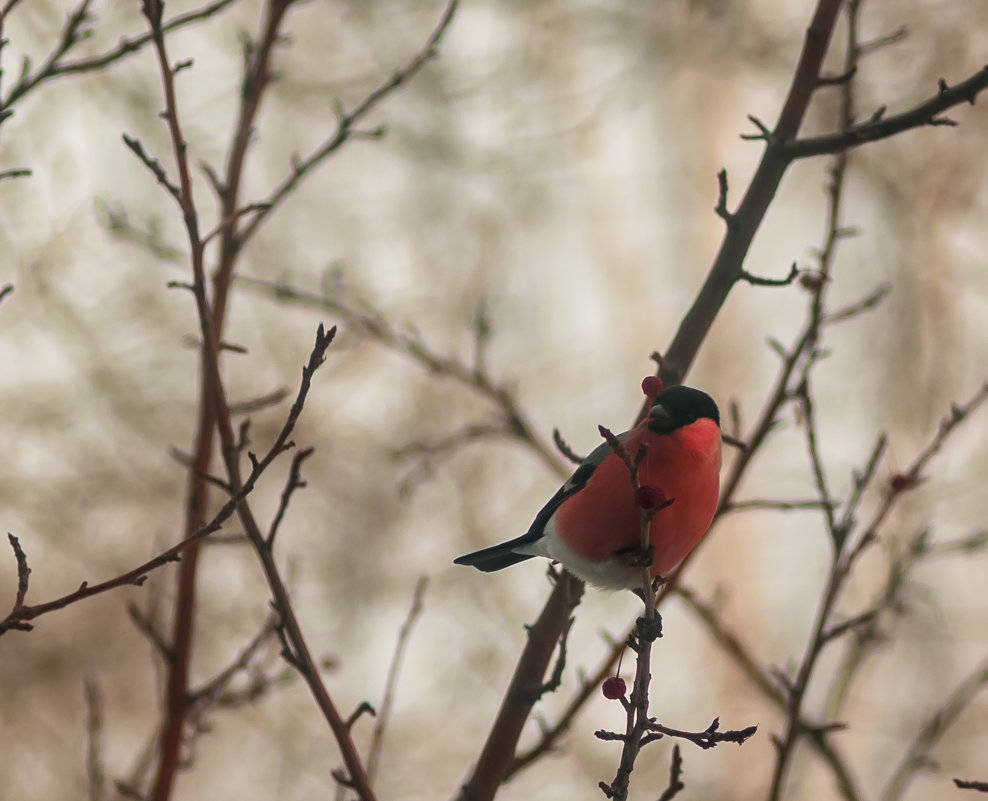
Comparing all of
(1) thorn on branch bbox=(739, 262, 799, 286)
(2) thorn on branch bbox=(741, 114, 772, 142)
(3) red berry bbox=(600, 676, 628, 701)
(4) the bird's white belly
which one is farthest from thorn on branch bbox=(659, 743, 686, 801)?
(2) thorn on branch bbox=(741, 114, 772, 142)

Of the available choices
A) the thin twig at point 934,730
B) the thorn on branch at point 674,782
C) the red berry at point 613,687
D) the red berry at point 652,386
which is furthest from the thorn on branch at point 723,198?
the thin twig at point 934,730

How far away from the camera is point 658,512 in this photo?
1.82 metres

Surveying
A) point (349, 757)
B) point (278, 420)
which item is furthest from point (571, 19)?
point (349, 757)

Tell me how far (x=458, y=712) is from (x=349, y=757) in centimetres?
699

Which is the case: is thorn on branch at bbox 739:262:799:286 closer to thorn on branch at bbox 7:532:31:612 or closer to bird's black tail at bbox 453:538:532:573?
bird's black tail at bbox 453:538:532:573

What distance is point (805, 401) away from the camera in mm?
2314

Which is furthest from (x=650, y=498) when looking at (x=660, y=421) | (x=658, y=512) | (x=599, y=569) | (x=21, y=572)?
(x=21, y=572)

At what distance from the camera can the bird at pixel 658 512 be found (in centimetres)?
197

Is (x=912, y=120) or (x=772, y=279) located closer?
(x=912, y=120)

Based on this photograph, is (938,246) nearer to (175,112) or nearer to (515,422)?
(515,422)

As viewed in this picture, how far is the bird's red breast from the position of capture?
6.44 feet

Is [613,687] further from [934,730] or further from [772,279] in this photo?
[934,730]

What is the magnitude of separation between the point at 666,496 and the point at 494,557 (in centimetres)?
87

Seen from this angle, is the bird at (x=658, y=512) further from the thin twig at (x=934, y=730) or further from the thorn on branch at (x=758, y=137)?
the thin twig at (x=934, y=730)
